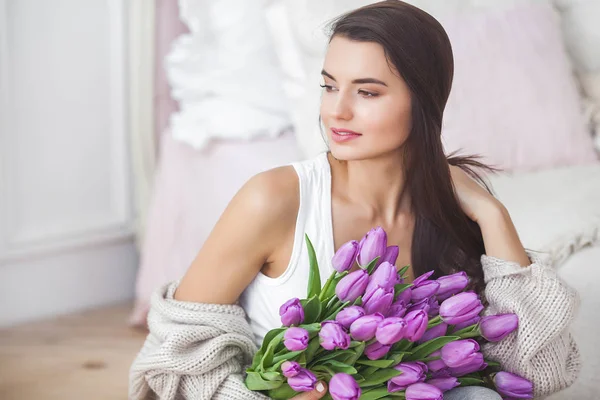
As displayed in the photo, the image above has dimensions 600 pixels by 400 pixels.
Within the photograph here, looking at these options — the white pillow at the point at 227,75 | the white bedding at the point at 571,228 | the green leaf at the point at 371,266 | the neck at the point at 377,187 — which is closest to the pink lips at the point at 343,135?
the neck at the point at 377,187

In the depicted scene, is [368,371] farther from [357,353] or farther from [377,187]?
[377,187]

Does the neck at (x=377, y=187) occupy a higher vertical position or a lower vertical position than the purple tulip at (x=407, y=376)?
higher

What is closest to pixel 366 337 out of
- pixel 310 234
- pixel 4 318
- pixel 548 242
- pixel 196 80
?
pixel 310 234

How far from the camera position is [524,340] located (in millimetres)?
1325

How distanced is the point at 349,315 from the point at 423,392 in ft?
0.44

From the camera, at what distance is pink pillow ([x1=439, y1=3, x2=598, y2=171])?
2.04 metres

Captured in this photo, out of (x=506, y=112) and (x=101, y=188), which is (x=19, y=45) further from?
(x=506, y=112)

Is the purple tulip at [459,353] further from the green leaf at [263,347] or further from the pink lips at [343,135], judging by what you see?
the pink lips at [343,135]

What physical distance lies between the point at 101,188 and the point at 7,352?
21.8 inches

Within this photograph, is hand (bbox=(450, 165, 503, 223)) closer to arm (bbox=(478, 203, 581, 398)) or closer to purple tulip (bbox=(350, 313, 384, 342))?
arm (bbox=(478, 203, 581, 398))

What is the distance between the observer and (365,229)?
1.41 m

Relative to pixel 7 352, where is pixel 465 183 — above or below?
above

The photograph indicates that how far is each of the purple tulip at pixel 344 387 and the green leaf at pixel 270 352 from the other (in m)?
0.09

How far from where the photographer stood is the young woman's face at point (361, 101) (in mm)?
1258
